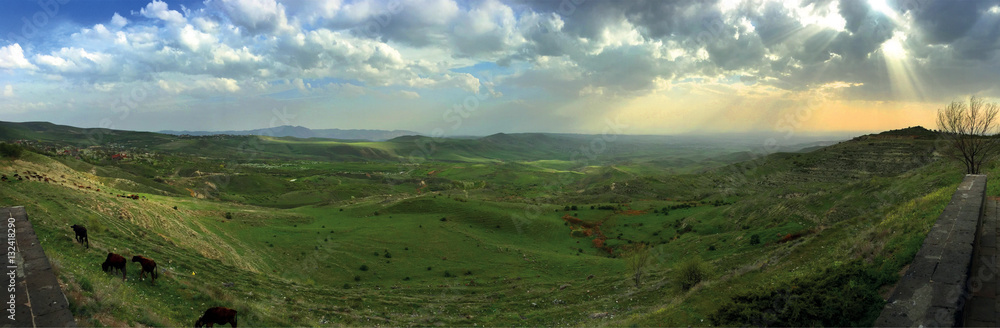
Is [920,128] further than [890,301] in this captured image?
Yes

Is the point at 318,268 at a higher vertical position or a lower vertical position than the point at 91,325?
lower

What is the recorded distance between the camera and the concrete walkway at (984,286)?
25.7 feet

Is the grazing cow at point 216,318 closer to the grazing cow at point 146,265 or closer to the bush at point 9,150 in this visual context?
the grazing cow at point 146,265

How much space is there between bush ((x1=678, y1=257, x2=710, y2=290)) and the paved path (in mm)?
23665

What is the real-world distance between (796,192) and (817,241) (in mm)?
38714

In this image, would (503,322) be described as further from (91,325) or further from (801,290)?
(91,325)

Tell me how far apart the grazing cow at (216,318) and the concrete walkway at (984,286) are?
20.0 meters

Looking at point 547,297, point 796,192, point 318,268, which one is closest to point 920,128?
point 796,192

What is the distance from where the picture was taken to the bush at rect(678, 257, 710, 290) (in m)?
19.7

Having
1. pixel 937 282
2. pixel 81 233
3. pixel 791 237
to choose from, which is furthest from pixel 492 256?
pixel 937 282

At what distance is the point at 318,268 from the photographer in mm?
34938

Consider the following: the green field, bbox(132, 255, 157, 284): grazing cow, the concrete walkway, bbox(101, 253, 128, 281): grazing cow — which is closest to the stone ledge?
the concrete walkway

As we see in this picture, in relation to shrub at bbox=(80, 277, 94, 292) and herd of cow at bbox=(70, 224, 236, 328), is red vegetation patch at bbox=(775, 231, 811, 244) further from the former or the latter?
shrub at bbox=(80, 277, 94, 292)

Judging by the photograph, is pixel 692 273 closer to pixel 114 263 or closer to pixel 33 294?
pixel 33 294
